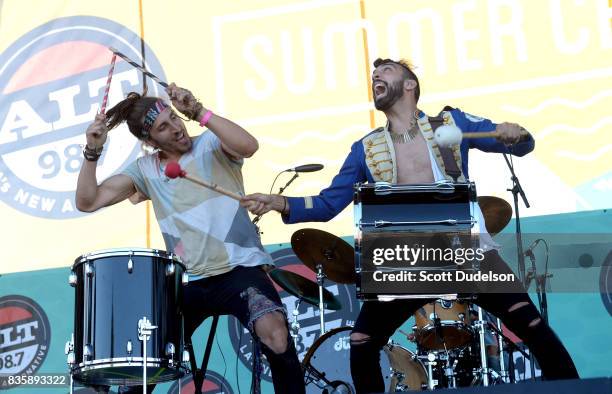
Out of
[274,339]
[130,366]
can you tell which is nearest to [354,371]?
[274,339]

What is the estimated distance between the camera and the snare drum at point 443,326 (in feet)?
21.4

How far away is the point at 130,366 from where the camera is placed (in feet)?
16.7

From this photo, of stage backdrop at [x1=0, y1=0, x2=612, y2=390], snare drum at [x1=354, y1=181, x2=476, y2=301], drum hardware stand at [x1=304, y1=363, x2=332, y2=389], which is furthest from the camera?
stage backdrop at [x1=0, y1=0, x2=612, y2=390]

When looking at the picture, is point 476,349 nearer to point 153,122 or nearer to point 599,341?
point 599,341

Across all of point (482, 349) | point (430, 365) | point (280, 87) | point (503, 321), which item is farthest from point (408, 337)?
point (280, 87)

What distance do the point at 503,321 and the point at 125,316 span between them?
167 cm

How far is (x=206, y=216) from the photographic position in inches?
219

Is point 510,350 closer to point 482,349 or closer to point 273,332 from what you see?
point 482,349

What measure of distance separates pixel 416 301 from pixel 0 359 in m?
3.27

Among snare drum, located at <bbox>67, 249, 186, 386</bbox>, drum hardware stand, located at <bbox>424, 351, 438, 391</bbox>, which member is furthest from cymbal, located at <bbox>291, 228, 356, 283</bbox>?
snare drum, located at <bbox>67, 249, 186, 386</bbox>

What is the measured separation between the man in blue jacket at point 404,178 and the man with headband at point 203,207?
33 cm

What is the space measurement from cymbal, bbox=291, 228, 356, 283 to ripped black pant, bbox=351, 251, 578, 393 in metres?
0.75

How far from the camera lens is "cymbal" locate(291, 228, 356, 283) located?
5992 mm

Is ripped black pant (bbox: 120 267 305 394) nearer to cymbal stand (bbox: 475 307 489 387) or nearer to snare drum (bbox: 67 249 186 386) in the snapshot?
snare drum (bbox: 67 249 186 386)
